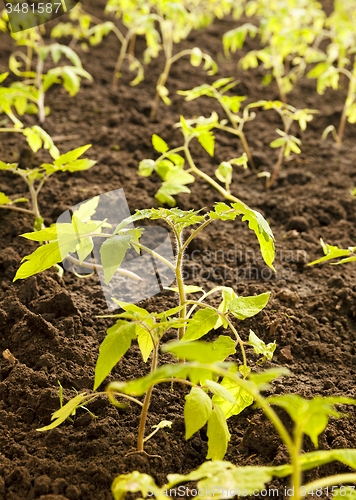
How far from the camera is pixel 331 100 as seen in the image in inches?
150

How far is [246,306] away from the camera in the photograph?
126 cm

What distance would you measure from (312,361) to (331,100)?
2.93 metres

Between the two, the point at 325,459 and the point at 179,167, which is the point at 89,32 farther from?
the point at 325,459

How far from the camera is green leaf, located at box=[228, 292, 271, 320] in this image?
1230mm

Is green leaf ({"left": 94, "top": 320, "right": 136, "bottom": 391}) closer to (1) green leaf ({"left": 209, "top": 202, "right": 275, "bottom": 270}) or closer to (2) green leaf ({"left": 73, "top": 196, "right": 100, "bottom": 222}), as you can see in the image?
(1) green leaf ({"left": 209, "top": 202, "right": 275, "bottom": 270})

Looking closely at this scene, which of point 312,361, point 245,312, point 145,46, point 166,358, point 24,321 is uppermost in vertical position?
point 145,46

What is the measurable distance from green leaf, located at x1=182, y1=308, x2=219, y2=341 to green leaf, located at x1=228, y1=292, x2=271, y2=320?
7 cm

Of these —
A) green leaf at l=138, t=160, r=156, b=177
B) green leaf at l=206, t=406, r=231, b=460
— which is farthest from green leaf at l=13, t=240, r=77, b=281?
green leaf at l=138, t=160, r=156, b=177

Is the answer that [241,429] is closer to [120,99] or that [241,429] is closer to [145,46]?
[120,99]

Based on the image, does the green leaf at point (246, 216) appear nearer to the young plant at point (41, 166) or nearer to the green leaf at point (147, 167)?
the young plant at point (41, 166)

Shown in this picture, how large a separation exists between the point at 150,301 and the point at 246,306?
0.65 metres

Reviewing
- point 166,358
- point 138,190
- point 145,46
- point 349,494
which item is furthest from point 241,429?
point 145,46

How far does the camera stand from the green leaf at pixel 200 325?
1181 millimetres

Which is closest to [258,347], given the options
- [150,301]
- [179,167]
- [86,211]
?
[150,301]
